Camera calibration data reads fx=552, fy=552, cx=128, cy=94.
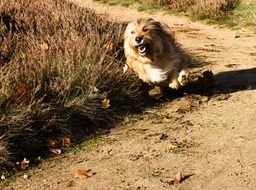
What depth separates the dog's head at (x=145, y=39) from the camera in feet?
22.9

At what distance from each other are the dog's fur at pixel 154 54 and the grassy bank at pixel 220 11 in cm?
549

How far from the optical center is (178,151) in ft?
19.8

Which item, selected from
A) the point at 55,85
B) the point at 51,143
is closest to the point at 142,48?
the point at 55,85

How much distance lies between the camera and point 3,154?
5.80 m

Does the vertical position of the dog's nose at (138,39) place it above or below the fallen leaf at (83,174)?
above

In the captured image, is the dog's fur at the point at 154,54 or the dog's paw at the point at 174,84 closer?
the dog's fur at the point at 154,54

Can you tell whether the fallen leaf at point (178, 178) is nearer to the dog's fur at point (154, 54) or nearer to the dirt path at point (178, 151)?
the dirt path at point (178, 151)

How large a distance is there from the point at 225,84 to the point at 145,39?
1818 mm

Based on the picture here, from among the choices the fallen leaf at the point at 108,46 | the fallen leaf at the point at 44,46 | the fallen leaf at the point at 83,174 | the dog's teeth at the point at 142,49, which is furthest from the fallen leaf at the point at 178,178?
the fallen leaf at the point at 108,46

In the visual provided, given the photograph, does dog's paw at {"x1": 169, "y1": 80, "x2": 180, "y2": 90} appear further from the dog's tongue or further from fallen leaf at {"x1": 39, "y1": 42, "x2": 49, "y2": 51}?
fallen leaf at {"x1": 39, "y1": 42, "x2": 49, "y2": 51}

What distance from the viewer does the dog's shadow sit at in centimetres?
784

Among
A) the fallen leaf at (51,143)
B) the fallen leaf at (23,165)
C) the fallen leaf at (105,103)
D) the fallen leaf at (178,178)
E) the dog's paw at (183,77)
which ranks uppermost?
the dog's paw at (183,77)

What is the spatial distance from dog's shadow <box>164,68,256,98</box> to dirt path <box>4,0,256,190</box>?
0.01 meters

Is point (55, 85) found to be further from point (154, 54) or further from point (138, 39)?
point (154, 54)
